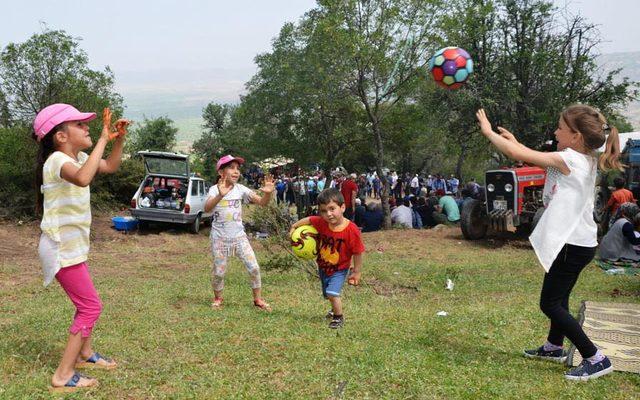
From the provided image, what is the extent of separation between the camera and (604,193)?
16.7m

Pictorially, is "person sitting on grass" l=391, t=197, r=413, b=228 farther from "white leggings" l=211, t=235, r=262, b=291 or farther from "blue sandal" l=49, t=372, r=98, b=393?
"blue sandal" l=49, t=372, r=98, b=393

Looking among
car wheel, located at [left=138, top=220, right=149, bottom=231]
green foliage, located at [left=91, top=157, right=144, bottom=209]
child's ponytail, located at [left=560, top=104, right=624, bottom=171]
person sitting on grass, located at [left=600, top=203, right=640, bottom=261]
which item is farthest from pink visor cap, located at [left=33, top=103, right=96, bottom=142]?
green foliage, located at [left=91, top=157, right=144, bottom=209]

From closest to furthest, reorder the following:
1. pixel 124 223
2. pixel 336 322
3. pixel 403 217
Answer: pixel 336 322 < pixel 124 223 < pixel 403 217

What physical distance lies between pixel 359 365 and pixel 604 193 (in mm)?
14929

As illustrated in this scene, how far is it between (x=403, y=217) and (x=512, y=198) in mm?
5022

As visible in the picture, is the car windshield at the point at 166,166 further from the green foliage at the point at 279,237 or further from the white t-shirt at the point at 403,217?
the white t-shirt at the point at 403,217

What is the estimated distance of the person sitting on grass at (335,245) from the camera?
5266 mm

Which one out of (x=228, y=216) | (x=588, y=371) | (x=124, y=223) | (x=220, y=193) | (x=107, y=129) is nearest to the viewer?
(x=107, y=129)

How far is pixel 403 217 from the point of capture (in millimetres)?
17578

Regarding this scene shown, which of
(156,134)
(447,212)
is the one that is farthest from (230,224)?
(156,134)

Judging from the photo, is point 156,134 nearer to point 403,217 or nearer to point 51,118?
point 403,217

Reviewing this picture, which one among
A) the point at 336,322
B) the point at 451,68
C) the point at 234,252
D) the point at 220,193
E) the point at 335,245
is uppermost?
the point at 451,68

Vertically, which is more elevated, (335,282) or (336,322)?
(335,282)

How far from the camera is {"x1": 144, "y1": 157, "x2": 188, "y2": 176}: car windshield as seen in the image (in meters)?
16.5
